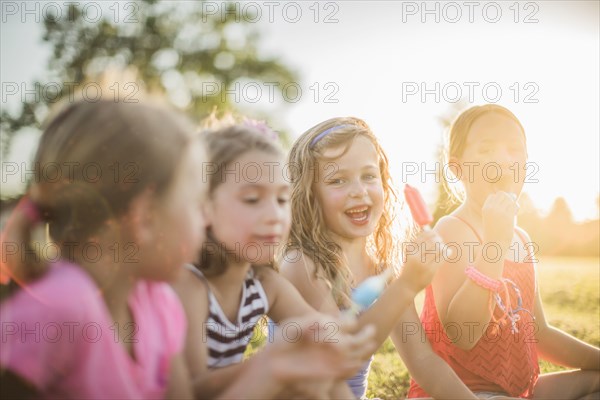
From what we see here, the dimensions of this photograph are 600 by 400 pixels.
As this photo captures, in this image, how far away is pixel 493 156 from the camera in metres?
2.65

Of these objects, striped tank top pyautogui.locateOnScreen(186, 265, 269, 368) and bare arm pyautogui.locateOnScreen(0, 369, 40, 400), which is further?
striped tank top pyautogui.locateOnScreen(186, 265, 269, 368)

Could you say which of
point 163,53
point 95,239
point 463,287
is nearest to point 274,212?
point 95,239

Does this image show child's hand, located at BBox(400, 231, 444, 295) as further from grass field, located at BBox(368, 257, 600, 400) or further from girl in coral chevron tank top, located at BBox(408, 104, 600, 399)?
grass field, located at BBox(368, 257, 600, 400)

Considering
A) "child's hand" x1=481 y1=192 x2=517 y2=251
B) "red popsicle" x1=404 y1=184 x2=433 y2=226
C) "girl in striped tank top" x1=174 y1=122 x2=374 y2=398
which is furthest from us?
"child's hand" x1=481 y1=192 x2=517 y2=251

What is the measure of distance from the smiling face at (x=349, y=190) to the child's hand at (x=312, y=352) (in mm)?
1182

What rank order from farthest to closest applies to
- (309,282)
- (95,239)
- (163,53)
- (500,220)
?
1. (163,53)
2. (500,220)
3. (309,282)
4. (95,239)

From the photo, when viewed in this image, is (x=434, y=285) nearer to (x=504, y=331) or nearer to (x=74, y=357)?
(x=504, y=331)

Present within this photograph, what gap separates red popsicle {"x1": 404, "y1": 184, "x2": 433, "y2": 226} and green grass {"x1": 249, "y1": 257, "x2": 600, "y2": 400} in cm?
143

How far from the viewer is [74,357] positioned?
1.25 metres

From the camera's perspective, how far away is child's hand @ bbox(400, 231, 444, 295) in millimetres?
2004

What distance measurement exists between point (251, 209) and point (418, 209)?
25.1 inches

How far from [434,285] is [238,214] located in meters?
1.18

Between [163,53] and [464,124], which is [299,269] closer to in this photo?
[464,124]

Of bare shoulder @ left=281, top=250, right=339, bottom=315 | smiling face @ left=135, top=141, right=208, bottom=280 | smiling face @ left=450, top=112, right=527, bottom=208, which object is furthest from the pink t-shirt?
smiling face @ left=450, top=112, right=527, bottom=208
